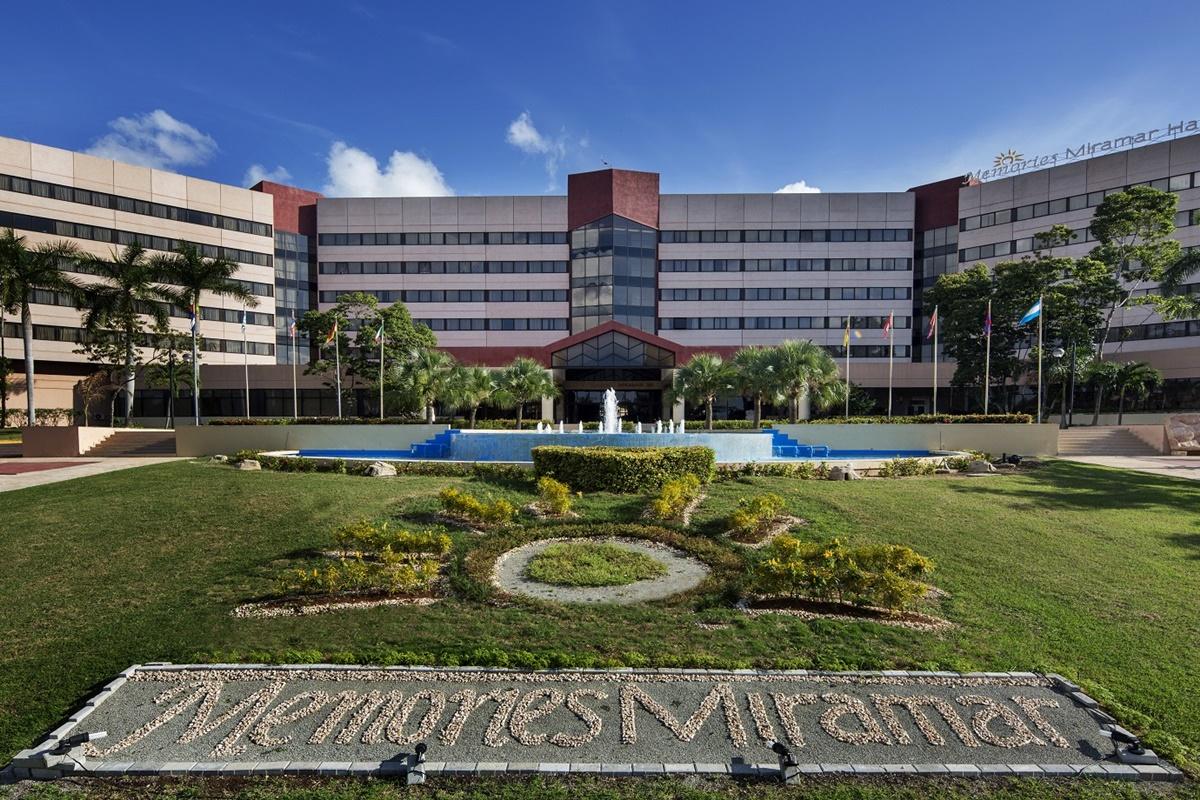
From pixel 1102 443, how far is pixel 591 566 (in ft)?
111

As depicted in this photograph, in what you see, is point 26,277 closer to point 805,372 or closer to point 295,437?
point 295,437

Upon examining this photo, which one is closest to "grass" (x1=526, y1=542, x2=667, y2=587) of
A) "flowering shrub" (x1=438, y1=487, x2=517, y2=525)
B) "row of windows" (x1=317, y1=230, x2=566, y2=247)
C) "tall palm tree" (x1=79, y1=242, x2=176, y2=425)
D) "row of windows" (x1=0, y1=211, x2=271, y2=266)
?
"flowering shrub" (x1=438, y1=487, x2=517, y2=525)

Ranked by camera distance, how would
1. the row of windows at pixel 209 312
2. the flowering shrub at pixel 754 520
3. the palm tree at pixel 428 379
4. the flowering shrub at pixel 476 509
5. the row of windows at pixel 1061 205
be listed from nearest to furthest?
the flowering shrub at pixel 754 520
the flowering shrub at pixel 476 509
the palm tree at pixel 428 379
the row of windows at pixel 1061 205
the row of windows at pixel 209 312

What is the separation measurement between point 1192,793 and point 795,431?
84.1 feet

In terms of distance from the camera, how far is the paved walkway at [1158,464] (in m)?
22.0

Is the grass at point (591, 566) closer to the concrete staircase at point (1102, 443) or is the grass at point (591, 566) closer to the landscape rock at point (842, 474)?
the landscape rock at point (842, 474)

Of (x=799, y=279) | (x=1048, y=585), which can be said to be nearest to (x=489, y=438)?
(x=1048, y=585)

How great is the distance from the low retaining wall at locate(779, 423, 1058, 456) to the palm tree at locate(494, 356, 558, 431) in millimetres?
14573

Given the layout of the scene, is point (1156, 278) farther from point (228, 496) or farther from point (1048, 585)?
→ point (228, 496)

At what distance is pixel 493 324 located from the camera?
5559 cm

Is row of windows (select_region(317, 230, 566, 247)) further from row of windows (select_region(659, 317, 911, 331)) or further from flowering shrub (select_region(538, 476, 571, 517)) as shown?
flowering shrub (select_region(538, 476, 571, 517))

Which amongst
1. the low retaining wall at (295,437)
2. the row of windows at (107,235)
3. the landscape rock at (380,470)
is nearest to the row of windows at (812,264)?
the low retaining wall at (295,437)

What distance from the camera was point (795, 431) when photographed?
2992 centimetres

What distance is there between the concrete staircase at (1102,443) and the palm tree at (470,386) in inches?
1142
